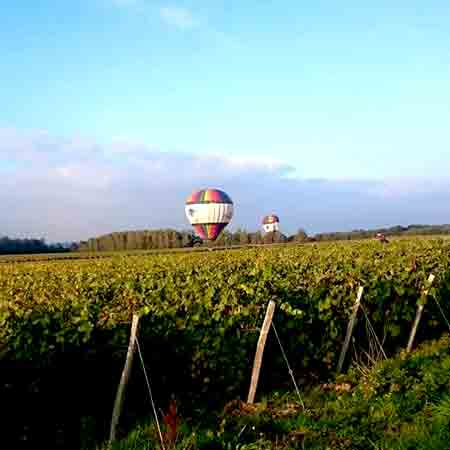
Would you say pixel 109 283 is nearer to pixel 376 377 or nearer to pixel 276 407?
pixel 276 407

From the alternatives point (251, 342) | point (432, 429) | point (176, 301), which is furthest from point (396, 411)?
point (176, 301)

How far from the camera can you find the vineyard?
6105 millimetres

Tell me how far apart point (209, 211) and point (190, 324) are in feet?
147

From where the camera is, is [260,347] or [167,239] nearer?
[260,347]

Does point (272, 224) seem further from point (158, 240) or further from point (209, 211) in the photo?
point (209, 211)

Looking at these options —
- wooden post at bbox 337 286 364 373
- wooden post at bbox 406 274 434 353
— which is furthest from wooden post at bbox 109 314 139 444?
wooden post at bbox 406 274 434 353

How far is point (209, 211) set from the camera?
170 feet

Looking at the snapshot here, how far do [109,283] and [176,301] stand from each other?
1.62 metres

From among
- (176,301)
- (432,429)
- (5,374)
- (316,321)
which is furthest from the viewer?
(316,321)

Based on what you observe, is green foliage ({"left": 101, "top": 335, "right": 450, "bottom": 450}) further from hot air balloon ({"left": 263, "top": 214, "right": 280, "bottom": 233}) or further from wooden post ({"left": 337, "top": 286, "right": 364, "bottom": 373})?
hot air balloon ({"left": 263, "top": 214, "right": 280, "bottom": 233})

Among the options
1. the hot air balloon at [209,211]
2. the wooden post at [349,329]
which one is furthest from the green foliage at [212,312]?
the hot air balloon at [209,211]

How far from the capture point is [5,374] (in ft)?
18.6

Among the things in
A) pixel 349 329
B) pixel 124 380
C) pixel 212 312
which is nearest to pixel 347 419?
pixel 212 312

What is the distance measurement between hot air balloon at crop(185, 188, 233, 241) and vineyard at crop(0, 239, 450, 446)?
4056 cm
